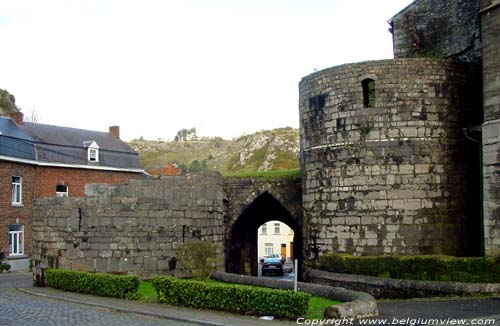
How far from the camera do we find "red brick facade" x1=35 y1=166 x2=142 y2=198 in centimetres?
3809

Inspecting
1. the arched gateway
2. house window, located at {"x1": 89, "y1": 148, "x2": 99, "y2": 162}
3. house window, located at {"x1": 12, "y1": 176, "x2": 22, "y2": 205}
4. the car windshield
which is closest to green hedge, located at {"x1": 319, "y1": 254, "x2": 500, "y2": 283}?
the arched gateway

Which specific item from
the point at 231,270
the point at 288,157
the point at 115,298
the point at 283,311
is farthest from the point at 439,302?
the point at 288,157

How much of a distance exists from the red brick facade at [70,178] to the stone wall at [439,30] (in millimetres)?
19661

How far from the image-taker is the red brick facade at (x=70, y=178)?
125ft

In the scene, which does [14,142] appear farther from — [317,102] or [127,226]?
[317,102]

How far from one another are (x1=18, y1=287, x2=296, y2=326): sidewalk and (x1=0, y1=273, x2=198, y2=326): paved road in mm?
223

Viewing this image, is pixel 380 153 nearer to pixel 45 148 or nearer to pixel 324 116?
pixel 324 116

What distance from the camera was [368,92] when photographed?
20.6 m

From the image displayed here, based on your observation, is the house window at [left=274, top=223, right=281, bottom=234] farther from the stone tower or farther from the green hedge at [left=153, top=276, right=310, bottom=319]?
the green hedge at [left=153, top=276, right=310, bottom=319]

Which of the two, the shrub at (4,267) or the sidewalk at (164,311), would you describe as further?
the shrub at (4,267)

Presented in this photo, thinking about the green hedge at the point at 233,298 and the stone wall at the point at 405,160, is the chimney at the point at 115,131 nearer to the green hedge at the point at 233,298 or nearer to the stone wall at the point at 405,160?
the stone wall at the point at 405,160

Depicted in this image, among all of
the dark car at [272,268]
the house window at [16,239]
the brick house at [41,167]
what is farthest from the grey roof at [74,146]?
the dark car at [272,268]

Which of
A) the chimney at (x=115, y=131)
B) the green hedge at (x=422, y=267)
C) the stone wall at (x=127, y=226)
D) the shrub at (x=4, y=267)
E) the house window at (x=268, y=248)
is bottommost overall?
the house window at (x=268, y=248)

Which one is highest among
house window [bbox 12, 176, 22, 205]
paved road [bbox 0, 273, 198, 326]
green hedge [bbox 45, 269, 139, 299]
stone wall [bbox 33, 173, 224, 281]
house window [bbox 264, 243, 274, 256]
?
house window [bbox 12, 176, 22, 205]
